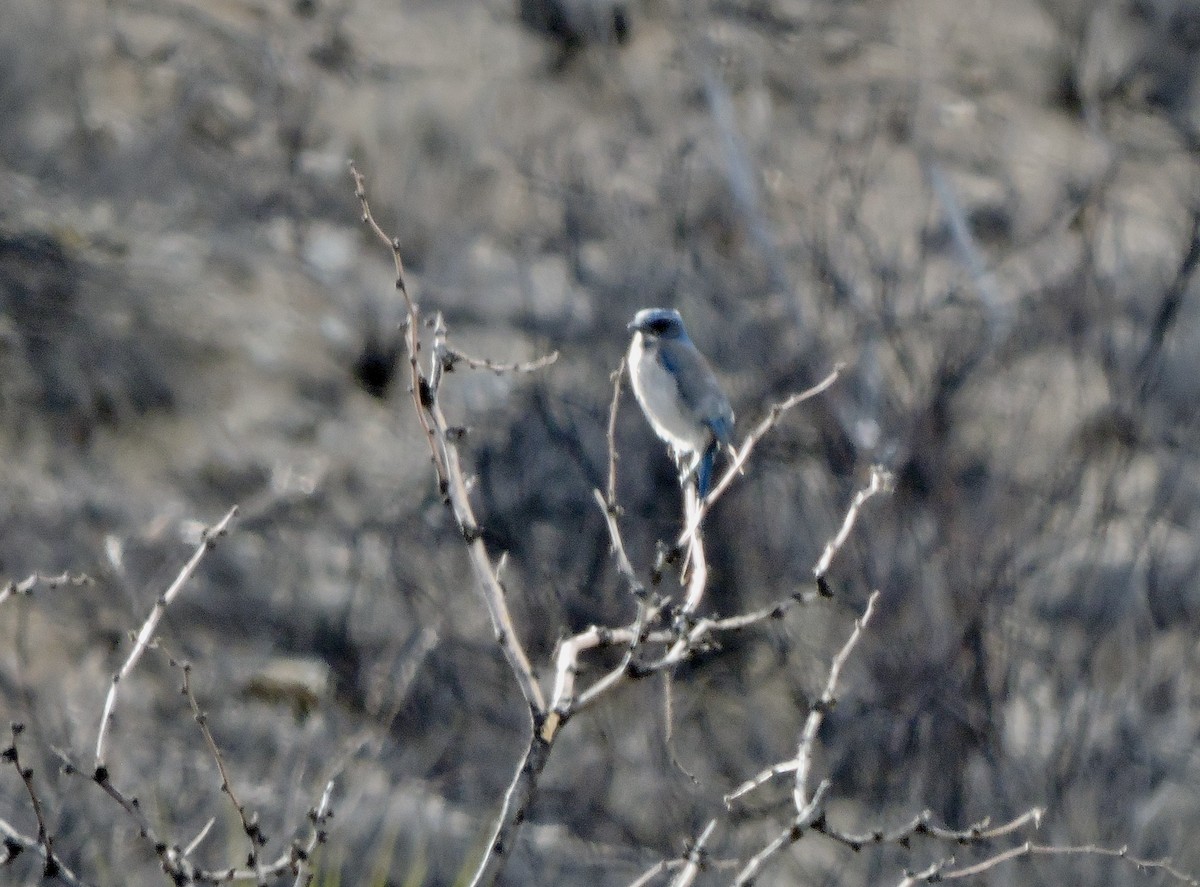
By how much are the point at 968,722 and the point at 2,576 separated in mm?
5756

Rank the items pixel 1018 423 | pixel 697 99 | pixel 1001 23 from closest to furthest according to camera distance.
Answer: pixel 1018 423 < pixel 697 99 < pixel 1001 23

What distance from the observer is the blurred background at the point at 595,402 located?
22.3ft

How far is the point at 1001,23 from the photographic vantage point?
42.2 feet

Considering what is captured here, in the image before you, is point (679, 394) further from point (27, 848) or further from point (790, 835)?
point (27, 848)

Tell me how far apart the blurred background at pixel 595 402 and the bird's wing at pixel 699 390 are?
97 cm

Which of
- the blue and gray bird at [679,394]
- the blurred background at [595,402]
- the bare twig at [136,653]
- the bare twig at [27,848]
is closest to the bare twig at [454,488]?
the bare twig at [136,653]

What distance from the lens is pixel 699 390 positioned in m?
5.09

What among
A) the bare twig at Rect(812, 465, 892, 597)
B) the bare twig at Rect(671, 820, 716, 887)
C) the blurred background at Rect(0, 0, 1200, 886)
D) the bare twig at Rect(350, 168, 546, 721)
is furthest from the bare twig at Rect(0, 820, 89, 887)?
the blurred background at Rect(0, 0, 1200, 886)

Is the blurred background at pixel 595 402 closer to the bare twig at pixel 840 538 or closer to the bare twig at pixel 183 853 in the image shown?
the bare twig at pixel 183 853

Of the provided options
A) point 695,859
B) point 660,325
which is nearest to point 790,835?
point 695,859

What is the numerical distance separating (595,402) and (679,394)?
13.6ft

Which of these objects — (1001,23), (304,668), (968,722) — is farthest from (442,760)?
(1001,23)

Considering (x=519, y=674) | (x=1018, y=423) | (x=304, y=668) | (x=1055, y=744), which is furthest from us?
(x=304, y=668)

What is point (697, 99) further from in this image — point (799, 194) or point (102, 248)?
point (102, 248)
